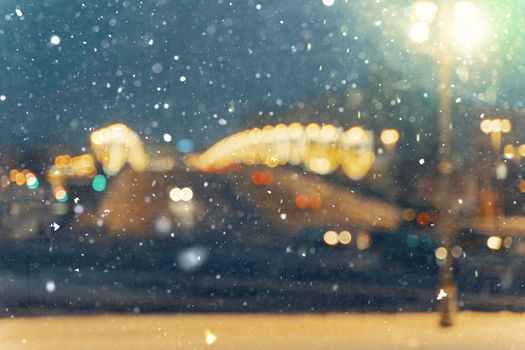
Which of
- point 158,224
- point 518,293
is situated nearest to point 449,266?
point 518,293

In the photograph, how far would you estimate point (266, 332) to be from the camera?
11562 mm

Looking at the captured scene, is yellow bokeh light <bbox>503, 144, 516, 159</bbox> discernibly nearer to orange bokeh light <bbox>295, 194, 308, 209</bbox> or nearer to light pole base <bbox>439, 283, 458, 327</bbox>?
orange bokeh light <bbox>295, 194, 308, 209</bbox>

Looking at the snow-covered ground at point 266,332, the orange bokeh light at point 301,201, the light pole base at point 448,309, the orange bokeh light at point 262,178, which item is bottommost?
the snow-covered ground at point 266,332

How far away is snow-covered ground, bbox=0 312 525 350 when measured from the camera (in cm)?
1067

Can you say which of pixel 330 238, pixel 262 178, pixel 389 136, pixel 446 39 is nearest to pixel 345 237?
pixel 330 238

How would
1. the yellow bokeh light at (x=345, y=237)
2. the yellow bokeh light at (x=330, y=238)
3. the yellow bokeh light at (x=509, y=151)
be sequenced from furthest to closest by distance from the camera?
the yellow bokeh light at (x=509, y=151), the yellow bokeh light at (x=345, y=237), the yellow bokeh light at (x=330, y=238)

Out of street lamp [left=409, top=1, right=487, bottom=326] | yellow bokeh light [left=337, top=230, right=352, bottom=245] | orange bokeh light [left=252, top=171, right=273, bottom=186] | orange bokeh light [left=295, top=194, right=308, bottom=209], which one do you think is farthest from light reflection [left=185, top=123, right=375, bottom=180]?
street lamp [left=409, top=1, right=487, bottom=326]

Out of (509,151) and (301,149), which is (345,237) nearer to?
(509,151)

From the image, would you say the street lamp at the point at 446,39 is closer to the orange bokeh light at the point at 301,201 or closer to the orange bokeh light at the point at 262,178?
the orange bokeh light at the point at 301,201

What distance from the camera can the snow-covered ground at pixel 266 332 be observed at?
35.0 feet

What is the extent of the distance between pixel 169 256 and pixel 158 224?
8960 mm

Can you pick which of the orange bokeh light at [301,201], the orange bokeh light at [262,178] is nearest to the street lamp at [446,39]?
the orange bokeh light at [301,201]

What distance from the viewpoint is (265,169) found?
56.9 metres

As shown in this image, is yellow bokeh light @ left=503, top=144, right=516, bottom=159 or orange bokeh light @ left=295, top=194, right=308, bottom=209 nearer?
orange bokeh light @ left=295, top=194, right=308, bottom=209
